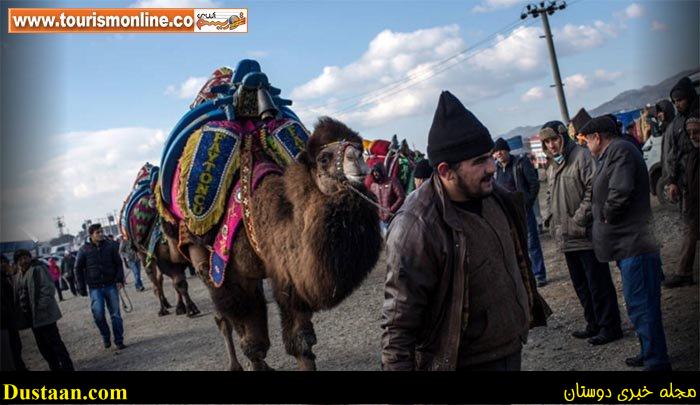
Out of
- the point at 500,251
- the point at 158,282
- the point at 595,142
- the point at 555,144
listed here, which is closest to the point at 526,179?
the point at 555,144

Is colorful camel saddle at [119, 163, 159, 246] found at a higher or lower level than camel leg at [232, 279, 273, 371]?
higher

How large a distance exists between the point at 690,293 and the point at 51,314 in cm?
759

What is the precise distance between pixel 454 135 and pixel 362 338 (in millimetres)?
4553

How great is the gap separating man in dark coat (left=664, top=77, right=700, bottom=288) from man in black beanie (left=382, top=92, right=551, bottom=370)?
429 centimetres

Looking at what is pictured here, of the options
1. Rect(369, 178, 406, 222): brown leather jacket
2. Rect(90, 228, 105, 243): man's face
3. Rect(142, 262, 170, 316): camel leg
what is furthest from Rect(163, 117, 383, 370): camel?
Rect(142, 262, 170, 316): camel leg

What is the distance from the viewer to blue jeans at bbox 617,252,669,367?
4.07 meters

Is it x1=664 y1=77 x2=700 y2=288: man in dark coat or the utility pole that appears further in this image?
the utility pole

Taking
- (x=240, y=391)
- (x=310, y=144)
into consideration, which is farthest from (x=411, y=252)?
(x=240, y=391)

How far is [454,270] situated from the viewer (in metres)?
2.39

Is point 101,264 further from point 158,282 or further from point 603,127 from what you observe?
point 603,127

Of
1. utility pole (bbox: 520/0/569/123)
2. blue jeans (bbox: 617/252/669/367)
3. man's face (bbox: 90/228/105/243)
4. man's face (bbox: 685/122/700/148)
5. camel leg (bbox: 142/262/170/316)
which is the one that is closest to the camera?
blue jeans (bbox: 617/252/669/367)

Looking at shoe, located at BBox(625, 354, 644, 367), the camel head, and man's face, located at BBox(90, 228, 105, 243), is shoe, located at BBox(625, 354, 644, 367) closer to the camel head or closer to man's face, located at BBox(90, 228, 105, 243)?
the camel head

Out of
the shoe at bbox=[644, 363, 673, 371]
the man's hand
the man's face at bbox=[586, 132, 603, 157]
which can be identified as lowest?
the shoe at bbox=[644, 363, 673, 371]

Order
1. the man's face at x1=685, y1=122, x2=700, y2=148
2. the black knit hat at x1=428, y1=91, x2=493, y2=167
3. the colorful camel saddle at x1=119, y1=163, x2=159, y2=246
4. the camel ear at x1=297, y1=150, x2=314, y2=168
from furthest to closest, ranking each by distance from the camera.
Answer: the colorful camel saddle at x1=119, y1=163, x2=159, y2=246, the man's face at x1=685, y1=122, x2=700, y2=148, the camel ear at x1=297, y1=150, x2=314, y2=168, the black knit hat at x1=428, y1=91, x2=493, y2=167
